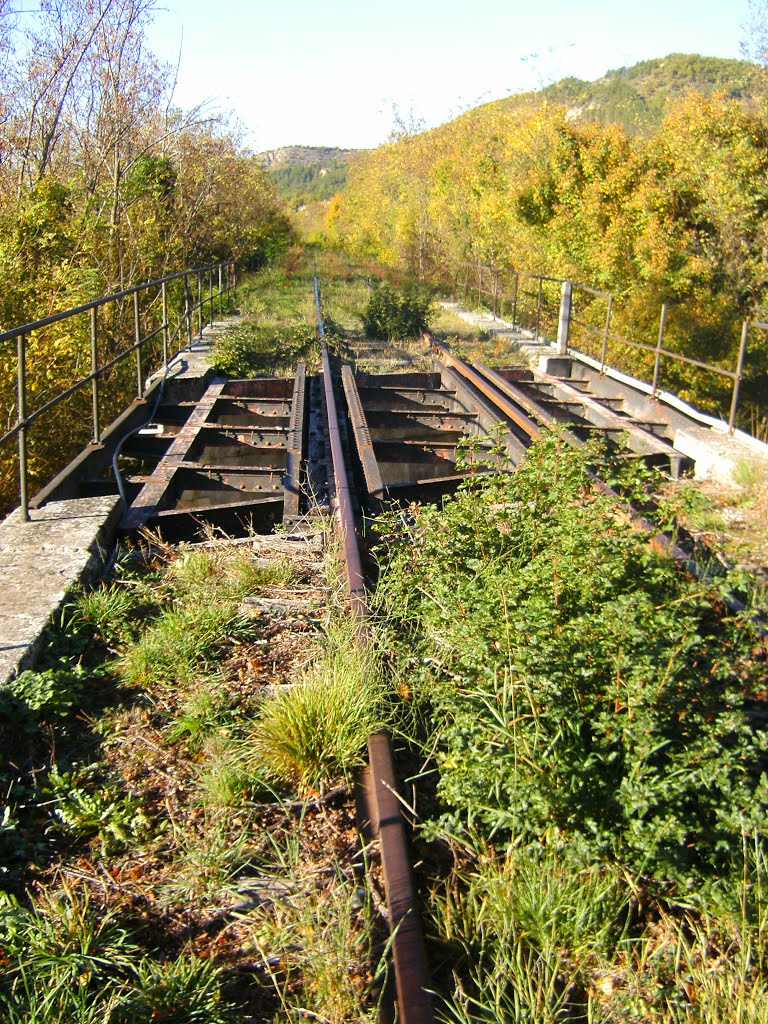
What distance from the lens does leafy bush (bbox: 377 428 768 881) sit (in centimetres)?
267

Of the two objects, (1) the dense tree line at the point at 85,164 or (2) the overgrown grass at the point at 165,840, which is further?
(1) the dense tree line at the point at 85,164

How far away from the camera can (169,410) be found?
901 cm

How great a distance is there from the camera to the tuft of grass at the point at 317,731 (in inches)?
126

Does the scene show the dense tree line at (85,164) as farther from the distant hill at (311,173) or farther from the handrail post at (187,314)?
the distant hill at (311,173)

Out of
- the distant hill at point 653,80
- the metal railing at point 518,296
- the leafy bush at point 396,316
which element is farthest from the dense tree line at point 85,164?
the distant hill at point 653,80

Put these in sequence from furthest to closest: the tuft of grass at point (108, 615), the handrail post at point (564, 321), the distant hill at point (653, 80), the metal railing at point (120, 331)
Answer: the distant hill at point (653, 80)
the handrail post at point (564, 321)
the metal railing at point (120, 331)
the tuft of grass at point (108, 615)

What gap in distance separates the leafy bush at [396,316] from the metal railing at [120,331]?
9.71ft

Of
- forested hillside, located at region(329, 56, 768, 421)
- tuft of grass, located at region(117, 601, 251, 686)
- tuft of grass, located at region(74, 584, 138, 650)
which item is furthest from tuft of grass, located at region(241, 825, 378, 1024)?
forested hillside, located at region(329, 56, 768, 421)

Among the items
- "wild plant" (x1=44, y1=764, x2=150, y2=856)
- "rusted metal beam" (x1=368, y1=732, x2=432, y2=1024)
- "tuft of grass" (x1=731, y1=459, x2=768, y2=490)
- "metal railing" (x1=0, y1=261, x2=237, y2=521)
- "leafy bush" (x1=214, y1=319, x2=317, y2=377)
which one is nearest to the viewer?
"rusted metal beam" (x1=368, y1=732, x2=432, y2=1024)

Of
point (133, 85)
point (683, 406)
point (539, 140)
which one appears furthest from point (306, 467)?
point (539, 140)

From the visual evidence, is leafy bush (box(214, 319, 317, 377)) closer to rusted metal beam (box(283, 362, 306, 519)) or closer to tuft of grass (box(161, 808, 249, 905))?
rusted metal beam (box(283, 362, 306, 519))

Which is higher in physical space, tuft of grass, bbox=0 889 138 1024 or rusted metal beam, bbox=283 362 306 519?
rusted metal beam, bbox=283 362 306 519

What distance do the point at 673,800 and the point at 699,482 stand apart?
200 inches

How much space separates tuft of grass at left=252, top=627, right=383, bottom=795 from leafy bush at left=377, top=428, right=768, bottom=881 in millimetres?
306
